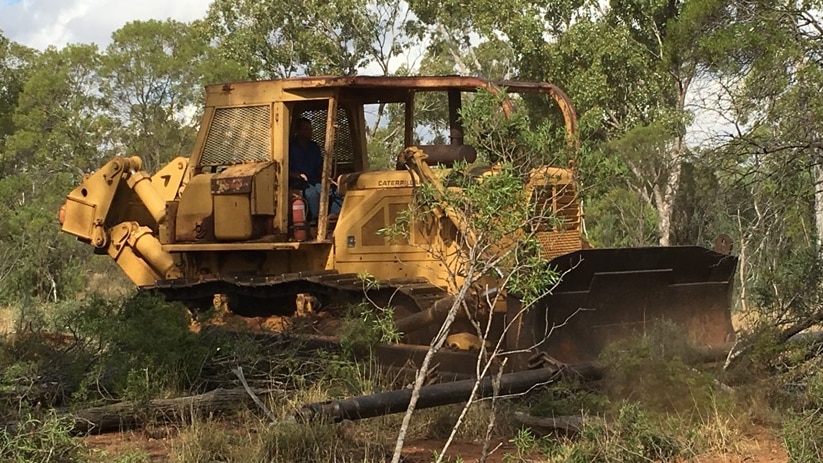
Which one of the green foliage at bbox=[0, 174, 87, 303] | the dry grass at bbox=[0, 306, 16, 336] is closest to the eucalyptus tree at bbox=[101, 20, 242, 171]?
the green foliage at bbox=[0, 174, 87, 303]

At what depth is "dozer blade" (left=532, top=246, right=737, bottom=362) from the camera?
818cm

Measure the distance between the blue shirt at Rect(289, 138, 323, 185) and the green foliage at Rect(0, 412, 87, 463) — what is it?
4972mm

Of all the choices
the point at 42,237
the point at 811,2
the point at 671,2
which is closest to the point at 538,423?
the point at 811,2

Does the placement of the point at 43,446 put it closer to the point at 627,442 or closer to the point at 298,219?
the point at 627,442

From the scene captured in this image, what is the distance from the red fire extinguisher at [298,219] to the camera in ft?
32.9

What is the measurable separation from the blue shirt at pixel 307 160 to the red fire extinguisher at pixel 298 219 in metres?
0.27

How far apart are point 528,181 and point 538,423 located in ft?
5.42

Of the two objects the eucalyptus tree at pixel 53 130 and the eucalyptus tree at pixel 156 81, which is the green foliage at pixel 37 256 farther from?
the eucalyptus tree at pixel 156 81

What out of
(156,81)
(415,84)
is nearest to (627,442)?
(415,84)

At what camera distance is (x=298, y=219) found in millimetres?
10078

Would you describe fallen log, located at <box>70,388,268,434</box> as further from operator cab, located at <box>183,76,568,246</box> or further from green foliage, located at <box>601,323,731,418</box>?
operator cab, located at <box>183,76,568,246</box>

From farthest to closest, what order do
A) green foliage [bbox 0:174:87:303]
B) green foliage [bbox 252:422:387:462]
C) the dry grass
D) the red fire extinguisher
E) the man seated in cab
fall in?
1. green foliage [bbox 0:174:87:303]
2. the dry grass
3. the man seated in cab
4. the red fire extinguisher
5. green foliage [bbox 252:422:387:462]

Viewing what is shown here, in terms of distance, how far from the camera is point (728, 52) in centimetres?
943

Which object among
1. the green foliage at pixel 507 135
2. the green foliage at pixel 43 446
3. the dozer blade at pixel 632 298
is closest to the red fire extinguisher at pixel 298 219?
the dozer blade at pixel 632 298
